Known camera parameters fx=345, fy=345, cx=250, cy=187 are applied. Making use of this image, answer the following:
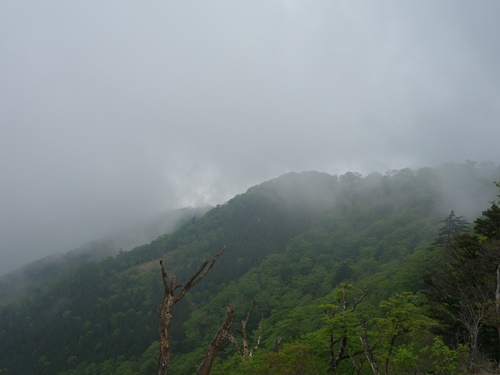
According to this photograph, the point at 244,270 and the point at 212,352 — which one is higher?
the point at 212,352

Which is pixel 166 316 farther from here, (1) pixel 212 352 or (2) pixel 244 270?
(2) pixel 244 270

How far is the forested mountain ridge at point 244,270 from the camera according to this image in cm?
8912

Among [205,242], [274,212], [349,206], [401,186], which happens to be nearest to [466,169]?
[401,186]

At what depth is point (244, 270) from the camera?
134500mm

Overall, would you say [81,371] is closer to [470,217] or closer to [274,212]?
[274,212]

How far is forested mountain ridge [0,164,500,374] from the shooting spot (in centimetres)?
8912

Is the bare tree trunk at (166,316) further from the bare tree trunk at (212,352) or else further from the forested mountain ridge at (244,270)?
the forested mountain ridge at (244,270)

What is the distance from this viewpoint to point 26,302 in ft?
546

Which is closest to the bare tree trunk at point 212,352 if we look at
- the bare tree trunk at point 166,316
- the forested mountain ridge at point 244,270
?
the bare tree trunk at point 166,316

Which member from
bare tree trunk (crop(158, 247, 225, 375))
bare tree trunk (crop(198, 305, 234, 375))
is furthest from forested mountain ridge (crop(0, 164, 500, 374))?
bare tree trunk (crop(158, 247, 225, 375))

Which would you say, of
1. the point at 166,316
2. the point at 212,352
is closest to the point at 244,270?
the point at 212,352

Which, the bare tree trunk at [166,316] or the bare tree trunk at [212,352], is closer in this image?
the bare tree trunk at [166,316]

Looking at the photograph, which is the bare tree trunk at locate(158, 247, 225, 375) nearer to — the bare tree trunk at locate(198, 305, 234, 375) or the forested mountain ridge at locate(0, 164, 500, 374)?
the bare tree trunk at locate(198, 305, 234, 375)

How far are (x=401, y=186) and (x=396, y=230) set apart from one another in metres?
65.2
